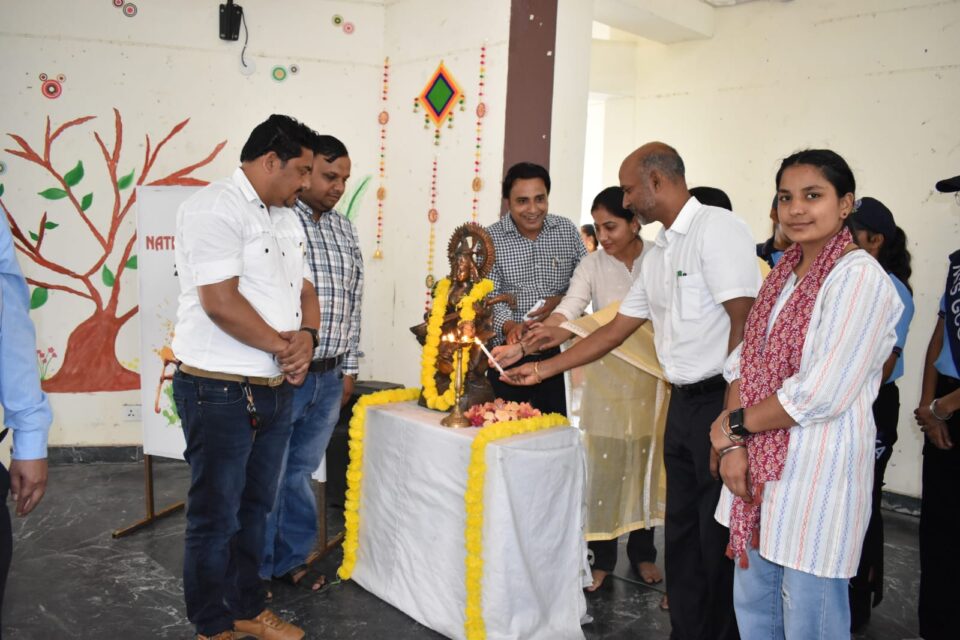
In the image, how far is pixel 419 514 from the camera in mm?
2924

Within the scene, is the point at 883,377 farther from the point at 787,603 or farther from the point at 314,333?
the point at 314,333

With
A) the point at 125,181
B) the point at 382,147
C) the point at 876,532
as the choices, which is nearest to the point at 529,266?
the point at 876,532

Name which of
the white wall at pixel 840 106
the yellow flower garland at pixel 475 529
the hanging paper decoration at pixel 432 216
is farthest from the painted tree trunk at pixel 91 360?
the white wall at pixel 840 106

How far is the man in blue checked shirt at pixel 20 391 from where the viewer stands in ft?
5.16

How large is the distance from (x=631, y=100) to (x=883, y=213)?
3868 mm

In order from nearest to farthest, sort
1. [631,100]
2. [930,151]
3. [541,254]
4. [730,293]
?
1. [730,293]
2. [541,254]
3. [930,151]
4. [631,100]

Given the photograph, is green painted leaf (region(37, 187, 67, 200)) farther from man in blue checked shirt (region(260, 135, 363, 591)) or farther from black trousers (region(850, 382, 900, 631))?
black trousers (region(850, 382, 900, 631))

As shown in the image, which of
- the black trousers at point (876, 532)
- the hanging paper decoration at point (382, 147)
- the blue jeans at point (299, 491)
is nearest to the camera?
the black trousers at point (876, 532)

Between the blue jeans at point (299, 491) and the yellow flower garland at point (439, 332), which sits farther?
the blue jeans at point (299, 491)

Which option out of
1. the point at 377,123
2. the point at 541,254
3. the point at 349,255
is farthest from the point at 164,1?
the point at 541,254

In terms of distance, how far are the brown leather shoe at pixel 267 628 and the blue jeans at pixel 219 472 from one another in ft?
0.32

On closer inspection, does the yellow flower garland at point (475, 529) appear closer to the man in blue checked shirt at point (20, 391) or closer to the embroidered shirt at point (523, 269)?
the embroidered shirt at point (523, 269)

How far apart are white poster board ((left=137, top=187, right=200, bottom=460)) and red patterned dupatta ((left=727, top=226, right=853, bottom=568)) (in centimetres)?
293

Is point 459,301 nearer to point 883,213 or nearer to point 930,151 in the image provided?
point 883,213
